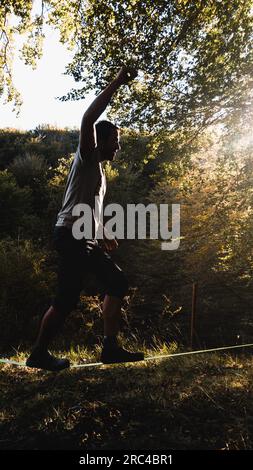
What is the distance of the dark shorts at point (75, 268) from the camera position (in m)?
3.09

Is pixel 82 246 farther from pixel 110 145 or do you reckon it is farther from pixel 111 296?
pixel 110 145

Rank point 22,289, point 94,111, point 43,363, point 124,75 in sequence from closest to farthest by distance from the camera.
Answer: point 94,111 → point 124,75 → point 43,363 → point 22,289

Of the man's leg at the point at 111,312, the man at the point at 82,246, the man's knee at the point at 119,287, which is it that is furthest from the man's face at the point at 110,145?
the man's leg at the point at 111,312

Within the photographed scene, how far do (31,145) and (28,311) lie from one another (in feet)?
52.2

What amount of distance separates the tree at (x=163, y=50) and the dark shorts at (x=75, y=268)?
3647 millimetres

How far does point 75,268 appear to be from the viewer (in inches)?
122

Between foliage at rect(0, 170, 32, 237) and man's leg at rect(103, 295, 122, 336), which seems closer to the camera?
man's leg at rect(103, 295, 122, 336)


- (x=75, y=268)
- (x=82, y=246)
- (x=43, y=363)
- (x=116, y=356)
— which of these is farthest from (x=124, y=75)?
(x=43, y=363)

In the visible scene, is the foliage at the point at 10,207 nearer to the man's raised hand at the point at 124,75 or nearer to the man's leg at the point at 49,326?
the man's leg at the point at 49,326

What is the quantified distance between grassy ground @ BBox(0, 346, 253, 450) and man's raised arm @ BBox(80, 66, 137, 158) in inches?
83.6

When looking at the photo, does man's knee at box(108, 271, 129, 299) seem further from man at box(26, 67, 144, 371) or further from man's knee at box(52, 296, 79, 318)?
man's knee at box(52, 296, 79, 318)

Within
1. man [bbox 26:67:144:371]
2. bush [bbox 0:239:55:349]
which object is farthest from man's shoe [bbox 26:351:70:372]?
bush [bbox 0:239:55:349]

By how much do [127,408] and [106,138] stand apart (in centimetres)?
226

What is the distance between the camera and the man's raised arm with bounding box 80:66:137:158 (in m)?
2.80
